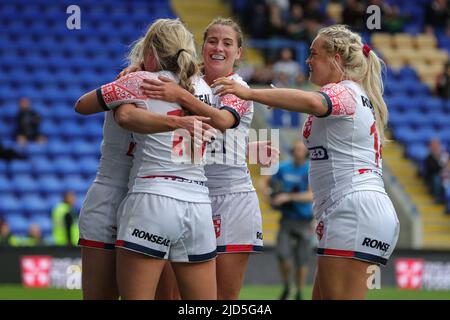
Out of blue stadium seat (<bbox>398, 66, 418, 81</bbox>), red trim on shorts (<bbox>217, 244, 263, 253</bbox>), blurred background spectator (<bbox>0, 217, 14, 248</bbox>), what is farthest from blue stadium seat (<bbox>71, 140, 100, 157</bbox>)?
red trim on shorts (<bbox>217, 244, 263, 253</bbox>)

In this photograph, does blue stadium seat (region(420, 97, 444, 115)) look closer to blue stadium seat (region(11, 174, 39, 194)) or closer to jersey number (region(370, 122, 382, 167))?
blue stadium seat (region(11, 174, 39, 194))

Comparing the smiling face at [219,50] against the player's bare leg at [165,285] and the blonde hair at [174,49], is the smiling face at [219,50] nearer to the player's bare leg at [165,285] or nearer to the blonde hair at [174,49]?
the blonde hair at [174,49]

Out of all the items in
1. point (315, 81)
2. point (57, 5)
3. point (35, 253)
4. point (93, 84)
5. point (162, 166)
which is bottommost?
point (35, 253)

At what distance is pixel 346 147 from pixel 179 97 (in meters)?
1.09

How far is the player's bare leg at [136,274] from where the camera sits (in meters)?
5.18

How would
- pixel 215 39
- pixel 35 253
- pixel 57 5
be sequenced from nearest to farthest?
pixel 215 39 < pixel 35 253 < pixel 57 5

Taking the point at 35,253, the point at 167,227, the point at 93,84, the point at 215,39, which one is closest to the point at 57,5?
the point at 93,84

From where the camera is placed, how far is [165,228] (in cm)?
523

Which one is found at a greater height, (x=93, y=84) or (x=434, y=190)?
(x=93, y=84)

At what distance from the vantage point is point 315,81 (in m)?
6.07

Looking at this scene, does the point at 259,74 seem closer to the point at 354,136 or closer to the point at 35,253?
the point at 35,253

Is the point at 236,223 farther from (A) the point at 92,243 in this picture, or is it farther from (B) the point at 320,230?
(A) the point at 92,243

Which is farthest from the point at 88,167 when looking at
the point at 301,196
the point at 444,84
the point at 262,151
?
the point at 262,151
